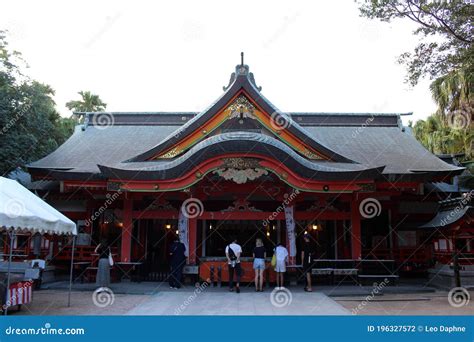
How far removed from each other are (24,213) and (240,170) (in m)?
6.85

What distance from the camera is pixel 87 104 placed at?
1683 inches

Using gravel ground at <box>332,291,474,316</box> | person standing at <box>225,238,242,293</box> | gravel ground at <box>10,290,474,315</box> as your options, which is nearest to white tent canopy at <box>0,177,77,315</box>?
gravel ground at <box>10,290,474,315</box>

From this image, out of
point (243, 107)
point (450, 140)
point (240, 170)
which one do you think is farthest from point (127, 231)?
point (450, 140)

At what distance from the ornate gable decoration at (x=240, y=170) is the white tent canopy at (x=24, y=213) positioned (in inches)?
212

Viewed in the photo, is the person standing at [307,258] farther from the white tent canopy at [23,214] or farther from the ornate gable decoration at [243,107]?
the white tent canopy at [23,214]

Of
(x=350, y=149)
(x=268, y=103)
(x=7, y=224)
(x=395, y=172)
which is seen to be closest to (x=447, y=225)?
(x=395, y=172)

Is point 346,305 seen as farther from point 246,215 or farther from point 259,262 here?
point 246,215

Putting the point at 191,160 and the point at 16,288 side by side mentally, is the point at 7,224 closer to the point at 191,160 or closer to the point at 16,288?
the point at 16,288

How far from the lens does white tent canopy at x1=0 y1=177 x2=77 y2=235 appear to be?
7.50 meters

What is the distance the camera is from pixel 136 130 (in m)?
20.2

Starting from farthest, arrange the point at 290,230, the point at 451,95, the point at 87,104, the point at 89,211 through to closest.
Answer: the point at 87,104 → the point at 451,95 → the point at 89,211 → the point at 290,230

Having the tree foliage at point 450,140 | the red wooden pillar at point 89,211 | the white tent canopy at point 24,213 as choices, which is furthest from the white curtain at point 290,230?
the tree foliage at point 450,140

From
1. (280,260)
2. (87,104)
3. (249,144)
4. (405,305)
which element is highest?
(87,104)

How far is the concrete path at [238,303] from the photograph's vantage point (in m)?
8.96
